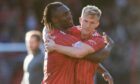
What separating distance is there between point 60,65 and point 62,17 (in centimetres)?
52

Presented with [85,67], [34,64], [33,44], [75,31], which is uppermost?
[75,31]

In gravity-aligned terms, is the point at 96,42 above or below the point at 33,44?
above

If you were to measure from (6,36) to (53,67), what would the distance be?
9623 millimetres

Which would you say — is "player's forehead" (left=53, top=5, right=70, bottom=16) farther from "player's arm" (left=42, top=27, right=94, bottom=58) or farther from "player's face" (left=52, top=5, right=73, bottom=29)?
"player's arm" (left=42, top=27, right=94, bottom=58)

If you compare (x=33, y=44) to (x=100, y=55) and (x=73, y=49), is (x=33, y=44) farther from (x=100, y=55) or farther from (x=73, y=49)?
(x=73, y=49)

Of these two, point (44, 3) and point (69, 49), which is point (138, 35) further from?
point (69, 49)

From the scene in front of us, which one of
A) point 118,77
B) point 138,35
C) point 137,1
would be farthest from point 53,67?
point 137,1

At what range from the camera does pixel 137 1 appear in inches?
767

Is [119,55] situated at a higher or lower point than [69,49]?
Result: lower

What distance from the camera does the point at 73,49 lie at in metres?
7.68

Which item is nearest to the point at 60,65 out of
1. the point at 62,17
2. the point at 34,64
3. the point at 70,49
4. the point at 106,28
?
the point at 70,49

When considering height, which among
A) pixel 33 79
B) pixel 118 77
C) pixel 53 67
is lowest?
pixel 118 77

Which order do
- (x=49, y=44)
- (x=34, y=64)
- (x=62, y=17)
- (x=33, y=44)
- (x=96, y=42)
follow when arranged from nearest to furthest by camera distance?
1. (x=62, y=17)
2. (x=49, y=44)
3. (x=96, y=42)
4. (x=34, y=64)
5. (x=33, y=44)

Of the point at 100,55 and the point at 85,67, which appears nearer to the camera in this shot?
the point at 85,67
